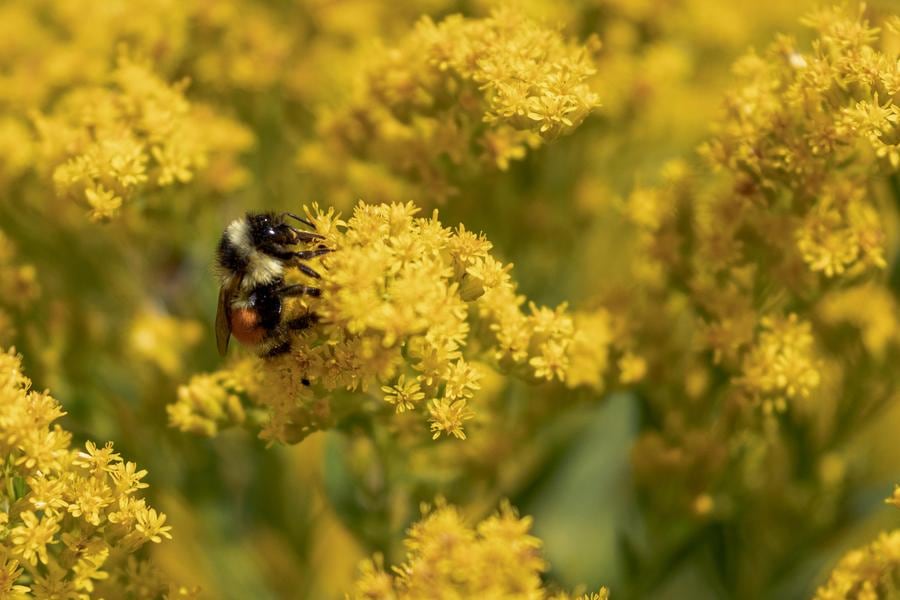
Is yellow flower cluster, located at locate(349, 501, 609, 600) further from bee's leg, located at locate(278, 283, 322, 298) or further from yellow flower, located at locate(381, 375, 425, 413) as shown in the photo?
bee's leg, located at locate(278, 283, 322, 298)

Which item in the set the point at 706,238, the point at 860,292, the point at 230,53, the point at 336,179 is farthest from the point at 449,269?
the point at 230,53

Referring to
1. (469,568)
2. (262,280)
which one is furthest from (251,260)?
(469,568)

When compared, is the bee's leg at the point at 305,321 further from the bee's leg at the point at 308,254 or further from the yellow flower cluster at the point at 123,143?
the yellow flower cluster at the point at 123,143

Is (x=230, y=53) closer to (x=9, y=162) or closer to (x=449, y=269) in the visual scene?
(x=9, y=162)

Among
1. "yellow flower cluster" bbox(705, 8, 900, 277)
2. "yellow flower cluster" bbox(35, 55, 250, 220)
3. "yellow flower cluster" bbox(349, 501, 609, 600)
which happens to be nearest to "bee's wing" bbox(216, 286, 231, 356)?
"yellow flower cluster" bbox(35, 55, 250, 220)

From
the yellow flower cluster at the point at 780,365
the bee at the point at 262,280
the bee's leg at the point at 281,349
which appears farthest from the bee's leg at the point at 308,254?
the yellow flower cluster at the point at 780,365

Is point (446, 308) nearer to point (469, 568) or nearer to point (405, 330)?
point (405, 330)
